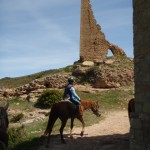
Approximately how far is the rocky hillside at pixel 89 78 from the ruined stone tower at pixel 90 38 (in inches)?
31.7

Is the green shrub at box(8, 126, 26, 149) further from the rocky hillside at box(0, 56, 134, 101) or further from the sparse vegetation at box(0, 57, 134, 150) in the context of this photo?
the rocky hillside at box(0, 56, 134, 101)

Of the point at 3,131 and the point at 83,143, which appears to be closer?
the point at 3,131

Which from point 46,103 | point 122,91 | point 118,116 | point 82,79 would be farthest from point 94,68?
point 118,116

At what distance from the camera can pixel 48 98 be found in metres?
24.8

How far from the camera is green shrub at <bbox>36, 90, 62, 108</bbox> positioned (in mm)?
24453

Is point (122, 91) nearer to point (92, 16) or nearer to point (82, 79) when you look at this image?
point (82, 79)

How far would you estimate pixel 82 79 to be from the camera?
95.8 feet

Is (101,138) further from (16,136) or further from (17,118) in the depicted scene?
(17,118)

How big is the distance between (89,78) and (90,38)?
3.79 meters

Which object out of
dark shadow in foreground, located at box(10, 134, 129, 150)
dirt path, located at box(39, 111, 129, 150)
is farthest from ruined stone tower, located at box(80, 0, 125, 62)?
dark shadow in foreground, located at box(10, 134, 129, 150)

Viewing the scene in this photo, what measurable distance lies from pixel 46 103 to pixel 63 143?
10.3 metres

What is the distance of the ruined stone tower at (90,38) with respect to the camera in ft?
100

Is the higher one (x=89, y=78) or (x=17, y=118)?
(x=89, y=78)

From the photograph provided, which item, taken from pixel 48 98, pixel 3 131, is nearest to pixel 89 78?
pixel 48 98
